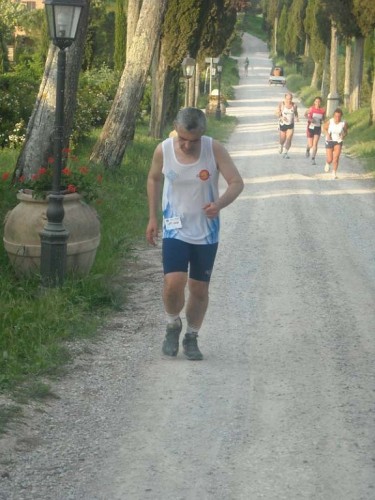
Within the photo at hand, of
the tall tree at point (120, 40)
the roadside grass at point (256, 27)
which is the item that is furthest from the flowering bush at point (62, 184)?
the roadside grass at point (256, 27)

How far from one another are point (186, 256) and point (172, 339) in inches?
29.0

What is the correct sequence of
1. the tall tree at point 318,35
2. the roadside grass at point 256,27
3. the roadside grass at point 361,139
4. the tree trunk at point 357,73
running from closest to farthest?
1. the roadside grass at point 361,139
2. the tree trunk at point 357,73
3. the tall tree at point 318,35
4. the roadside grass at point 256,27

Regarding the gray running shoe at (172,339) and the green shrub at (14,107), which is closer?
the gray running shoe at (172,339)

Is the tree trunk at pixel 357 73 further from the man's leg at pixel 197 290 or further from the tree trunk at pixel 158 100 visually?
the man's leg at pixel 197 290

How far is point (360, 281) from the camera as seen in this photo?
11.8 meters

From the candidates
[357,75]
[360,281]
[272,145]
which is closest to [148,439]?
[360,281]

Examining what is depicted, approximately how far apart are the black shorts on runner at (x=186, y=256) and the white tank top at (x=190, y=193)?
0.05 meters

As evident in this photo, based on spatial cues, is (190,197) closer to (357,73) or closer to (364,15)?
(364,15)

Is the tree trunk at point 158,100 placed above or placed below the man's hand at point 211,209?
below

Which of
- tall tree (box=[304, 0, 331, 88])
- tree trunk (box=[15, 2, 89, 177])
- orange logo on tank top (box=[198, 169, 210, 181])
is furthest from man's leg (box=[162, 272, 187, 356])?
tall tree (box=[304, 0, 331, 88])

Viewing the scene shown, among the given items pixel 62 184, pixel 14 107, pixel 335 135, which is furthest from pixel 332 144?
pixel 62 184

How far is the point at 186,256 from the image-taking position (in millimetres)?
7875

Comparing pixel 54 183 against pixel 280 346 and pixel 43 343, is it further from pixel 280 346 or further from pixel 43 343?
pixel 280 346

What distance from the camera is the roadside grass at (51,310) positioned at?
7.60 m
